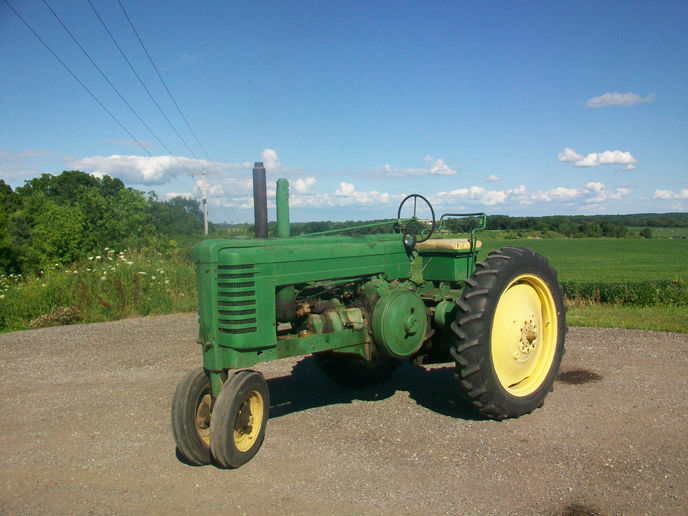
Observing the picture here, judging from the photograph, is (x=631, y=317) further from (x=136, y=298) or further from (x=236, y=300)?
(x=136, y=298)

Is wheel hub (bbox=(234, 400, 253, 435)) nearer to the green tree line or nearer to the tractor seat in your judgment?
the tractor seat

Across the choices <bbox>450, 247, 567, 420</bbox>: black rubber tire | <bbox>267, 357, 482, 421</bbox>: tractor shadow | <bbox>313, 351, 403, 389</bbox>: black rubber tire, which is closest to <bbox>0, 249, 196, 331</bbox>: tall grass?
<bbox>267, 357, 482, 421</bbox>: tractor shadow

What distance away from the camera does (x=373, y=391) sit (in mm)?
5527

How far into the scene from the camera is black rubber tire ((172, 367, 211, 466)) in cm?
367

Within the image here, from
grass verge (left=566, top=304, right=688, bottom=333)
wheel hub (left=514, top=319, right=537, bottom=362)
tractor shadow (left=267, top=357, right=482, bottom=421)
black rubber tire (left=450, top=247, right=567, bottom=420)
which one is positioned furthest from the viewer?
grass verge (left=566, top=304, right=688, bottom=333)

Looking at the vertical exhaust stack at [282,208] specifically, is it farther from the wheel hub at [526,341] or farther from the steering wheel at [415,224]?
the wheel hub at [526,341]

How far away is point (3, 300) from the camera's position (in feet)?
33.6

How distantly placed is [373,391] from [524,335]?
1617 mm

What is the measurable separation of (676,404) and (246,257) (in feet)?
13.2

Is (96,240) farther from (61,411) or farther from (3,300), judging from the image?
(61,411)

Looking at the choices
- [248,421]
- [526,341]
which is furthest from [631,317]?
[248,421]

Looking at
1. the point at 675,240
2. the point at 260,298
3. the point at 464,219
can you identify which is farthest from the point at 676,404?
the point at 675,240

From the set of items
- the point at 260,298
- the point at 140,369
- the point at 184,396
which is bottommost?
the point at 140,369

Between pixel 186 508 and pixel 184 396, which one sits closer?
pixel 186 508
